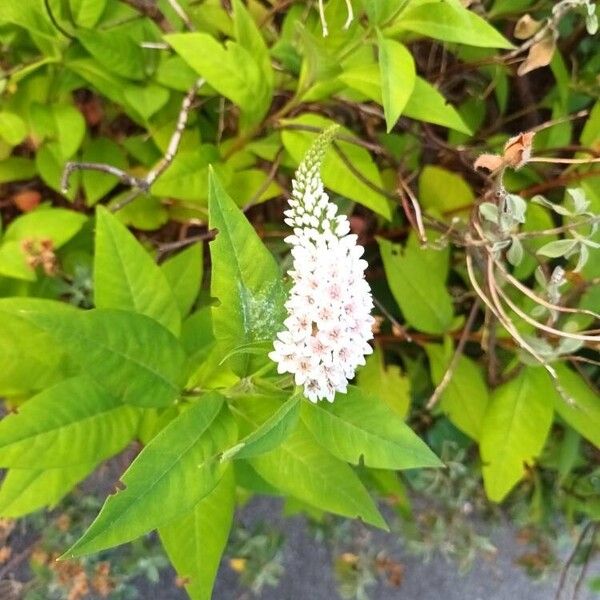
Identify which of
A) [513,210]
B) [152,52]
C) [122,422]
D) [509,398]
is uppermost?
[152,52]

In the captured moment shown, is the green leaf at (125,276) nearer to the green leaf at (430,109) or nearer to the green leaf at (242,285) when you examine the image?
the green leaf at (242,285)

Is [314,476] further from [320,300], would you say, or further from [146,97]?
[146,97]

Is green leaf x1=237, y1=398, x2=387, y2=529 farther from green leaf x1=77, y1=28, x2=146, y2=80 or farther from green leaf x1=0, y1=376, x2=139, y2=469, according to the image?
green leaf x1=77, y1=28, x2=146, y2=80

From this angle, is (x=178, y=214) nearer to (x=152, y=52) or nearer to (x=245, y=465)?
(x=152, y=52)

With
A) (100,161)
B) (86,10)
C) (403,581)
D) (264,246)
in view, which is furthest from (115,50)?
(403,581)

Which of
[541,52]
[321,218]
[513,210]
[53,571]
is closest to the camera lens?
[321,218]

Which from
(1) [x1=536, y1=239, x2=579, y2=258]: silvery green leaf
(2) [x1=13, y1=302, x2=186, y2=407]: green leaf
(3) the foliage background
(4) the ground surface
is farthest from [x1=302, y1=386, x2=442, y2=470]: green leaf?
(4) the ground surface

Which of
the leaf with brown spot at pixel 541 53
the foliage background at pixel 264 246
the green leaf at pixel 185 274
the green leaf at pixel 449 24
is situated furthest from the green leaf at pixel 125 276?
the leaf with brown spot at pixel 541 53

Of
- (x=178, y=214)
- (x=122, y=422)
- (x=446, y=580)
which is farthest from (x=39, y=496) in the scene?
(x=446, y=580)
